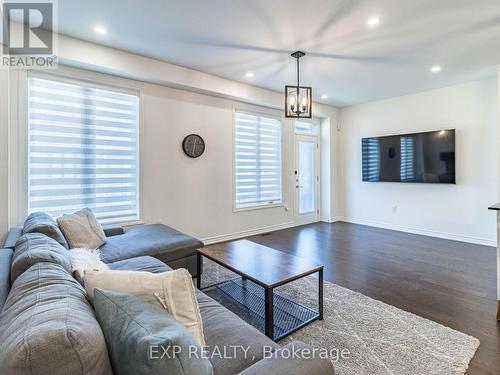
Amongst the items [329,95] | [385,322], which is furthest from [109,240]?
[329,95]

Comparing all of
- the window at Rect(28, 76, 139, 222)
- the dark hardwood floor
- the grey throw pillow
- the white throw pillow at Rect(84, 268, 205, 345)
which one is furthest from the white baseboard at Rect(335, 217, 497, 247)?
the grey throw pillow

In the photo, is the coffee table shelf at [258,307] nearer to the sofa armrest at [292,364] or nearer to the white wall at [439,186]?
the sofa armrest at [292,364]

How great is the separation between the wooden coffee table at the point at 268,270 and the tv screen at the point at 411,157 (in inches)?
149

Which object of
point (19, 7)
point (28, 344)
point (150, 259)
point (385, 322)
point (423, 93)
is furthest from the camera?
point (423, 93)

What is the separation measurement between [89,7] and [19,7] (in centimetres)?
67

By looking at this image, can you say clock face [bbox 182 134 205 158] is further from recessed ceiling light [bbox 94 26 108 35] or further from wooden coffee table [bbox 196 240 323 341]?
wooden coffee table [bbox 196 240 323 341]

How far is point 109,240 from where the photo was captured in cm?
295

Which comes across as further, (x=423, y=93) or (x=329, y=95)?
(x=329, y=95)

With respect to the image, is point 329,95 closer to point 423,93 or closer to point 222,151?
point 423,93

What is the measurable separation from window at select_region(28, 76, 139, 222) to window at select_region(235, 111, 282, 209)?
1.82m

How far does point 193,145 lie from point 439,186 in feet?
14.6

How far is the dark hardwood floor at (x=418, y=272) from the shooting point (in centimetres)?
222

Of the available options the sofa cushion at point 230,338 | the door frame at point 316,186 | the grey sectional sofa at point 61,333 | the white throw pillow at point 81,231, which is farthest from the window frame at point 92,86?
the door frame at point 316,186

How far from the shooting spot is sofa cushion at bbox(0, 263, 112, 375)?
2.21ft
